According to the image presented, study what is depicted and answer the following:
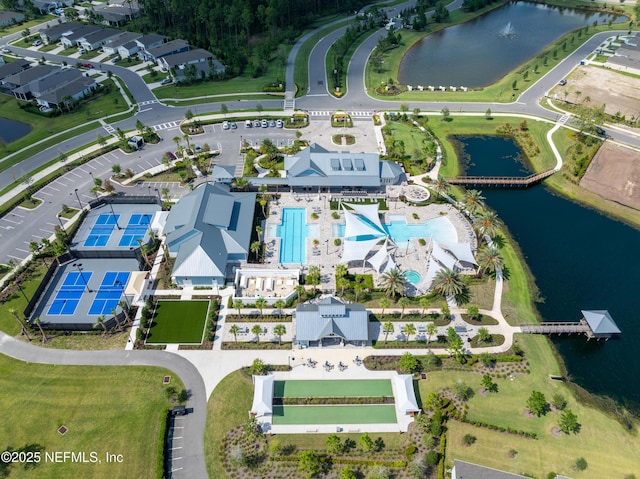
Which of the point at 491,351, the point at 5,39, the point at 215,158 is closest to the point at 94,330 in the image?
the point at 215,158

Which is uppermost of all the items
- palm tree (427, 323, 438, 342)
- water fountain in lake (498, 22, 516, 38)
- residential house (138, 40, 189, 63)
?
water fountain in lake (498, 22, 516, 38)

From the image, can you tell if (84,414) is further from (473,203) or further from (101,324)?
(473,203)

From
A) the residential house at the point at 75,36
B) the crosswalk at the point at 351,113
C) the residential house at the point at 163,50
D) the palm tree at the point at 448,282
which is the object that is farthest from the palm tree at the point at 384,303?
the residential house at the point at 75,36

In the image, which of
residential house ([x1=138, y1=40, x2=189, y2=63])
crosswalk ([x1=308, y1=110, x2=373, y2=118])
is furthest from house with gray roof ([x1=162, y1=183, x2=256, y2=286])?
residential house ([x1=138, y1=40, x2=189, y2=63])

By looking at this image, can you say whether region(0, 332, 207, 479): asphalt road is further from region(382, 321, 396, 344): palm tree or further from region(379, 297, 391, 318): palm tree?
region(379, 297, 391, 318): palm tree

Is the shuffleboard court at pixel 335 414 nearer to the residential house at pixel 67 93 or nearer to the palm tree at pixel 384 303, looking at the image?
the palm tree at pixel 384 303
